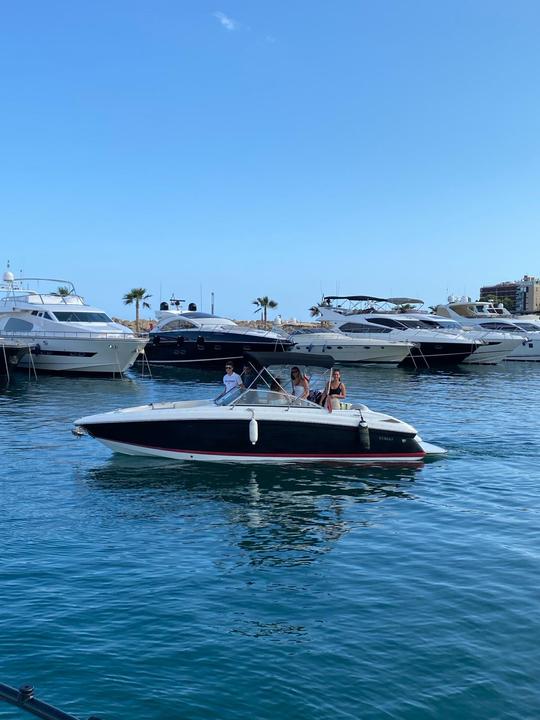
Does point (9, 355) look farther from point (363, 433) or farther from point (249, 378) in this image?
point (363, 433)

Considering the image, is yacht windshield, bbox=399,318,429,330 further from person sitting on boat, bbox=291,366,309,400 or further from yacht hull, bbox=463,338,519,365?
person sitting on boat, bbox=291,366,309,400

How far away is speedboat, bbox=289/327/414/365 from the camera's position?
4688cm

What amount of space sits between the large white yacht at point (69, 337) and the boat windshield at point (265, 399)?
22.8m

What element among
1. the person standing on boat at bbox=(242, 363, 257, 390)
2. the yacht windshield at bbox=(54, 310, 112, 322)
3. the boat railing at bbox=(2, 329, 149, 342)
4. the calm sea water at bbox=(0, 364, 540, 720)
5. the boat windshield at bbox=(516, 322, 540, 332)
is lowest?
the calm sea water at bbox=(0, 364, 540, 720)

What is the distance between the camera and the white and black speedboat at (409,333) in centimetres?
4797

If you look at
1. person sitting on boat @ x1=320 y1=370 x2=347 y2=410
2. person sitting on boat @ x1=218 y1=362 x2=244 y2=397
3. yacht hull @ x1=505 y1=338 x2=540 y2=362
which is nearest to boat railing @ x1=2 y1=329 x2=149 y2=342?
person sitting on boat @ x1=218 y1=362 x2=244 y2=397

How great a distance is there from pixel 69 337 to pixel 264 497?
27334mm

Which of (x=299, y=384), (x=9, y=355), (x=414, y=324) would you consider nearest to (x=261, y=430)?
(x=299, y=384)

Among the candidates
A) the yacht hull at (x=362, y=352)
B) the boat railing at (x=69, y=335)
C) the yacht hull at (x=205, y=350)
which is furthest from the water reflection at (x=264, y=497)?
the yacht hull at (x=362, y=352)

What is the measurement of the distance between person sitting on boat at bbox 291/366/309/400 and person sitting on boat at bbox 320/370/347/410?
1.60 ft

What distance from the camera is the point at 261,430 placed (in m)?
15.6

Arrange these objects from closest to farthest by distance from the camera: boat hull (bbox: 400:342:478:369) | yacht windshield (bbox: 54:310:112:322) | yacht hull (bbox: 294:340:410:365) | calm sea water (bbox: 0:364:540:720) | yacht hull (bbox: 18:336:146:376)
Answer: calm sea water (bbox: 0:364:540:720), yacht hull (bbox: 18:336:146:376), yacht windshield (bbox: 54:310:112:322), yacht hull (bbox: 294:340:410:365), boat hull (bbox: 400:342:478:369)

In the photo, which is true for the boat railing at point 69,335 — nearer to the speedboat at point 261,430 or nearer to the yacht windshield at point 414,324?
the yacht windshield at point 414,324

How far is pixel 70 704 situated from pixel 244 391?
32.7ft
